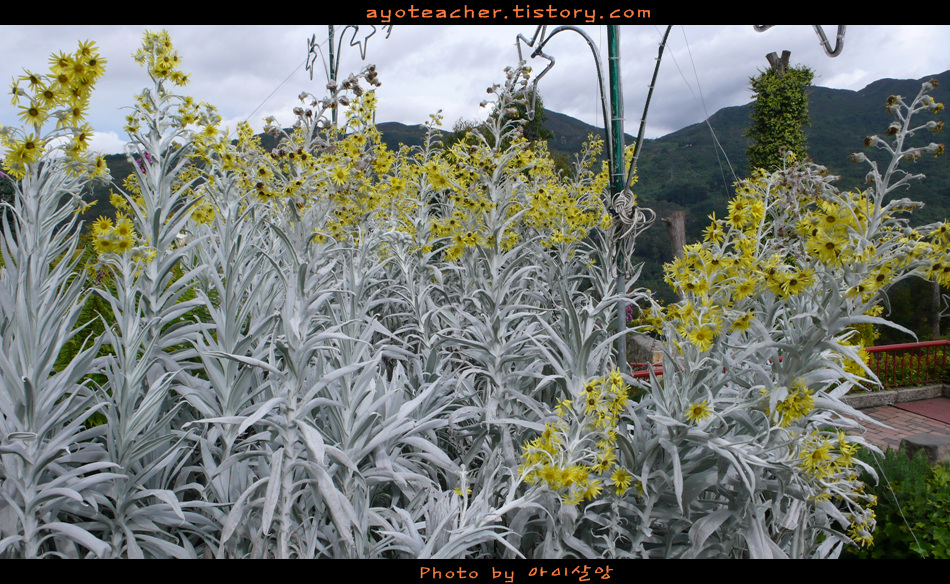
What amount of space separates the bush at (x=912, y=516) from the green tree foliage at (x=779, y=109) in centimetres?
892

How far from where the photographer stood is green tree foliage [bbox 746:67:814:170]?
10062mm

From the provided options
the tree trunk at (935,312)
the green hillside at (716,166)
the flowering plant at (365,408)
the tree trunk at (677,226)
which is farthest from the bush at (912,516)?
the tree trunk at (935,312)

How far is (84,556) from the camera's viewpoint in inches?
63.5

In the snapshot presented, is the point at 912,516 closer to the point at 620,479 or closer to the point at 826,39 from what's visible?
the point at 620,479

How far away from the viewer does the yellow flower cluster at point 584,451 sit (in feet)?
4.84

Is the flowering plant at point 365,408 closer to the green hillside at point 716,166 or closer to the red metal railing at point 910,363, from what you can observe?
the red metal railing at point 910,363

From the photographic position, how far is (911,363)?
5.92 meters

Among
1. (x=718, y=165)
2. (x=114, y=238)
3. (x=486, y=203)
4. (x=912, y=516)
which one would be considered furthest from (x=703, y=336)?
(x=718, y=165)

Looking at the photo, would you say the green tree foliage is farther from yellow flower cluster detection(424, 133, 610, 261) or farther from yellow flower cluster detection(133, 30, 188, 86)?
yellow flower cluster detection(133, 30, 188, 86)

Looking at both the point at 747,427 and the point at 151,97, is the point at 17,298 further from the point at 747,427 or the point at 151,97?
the point at 747,427

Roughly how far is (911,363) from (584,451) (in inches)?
249

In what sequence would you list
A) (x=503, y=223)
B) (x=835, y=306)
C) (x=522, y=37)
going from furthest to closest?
(x=522, y=37), (x=503, y=223), (x=835, y=306)
